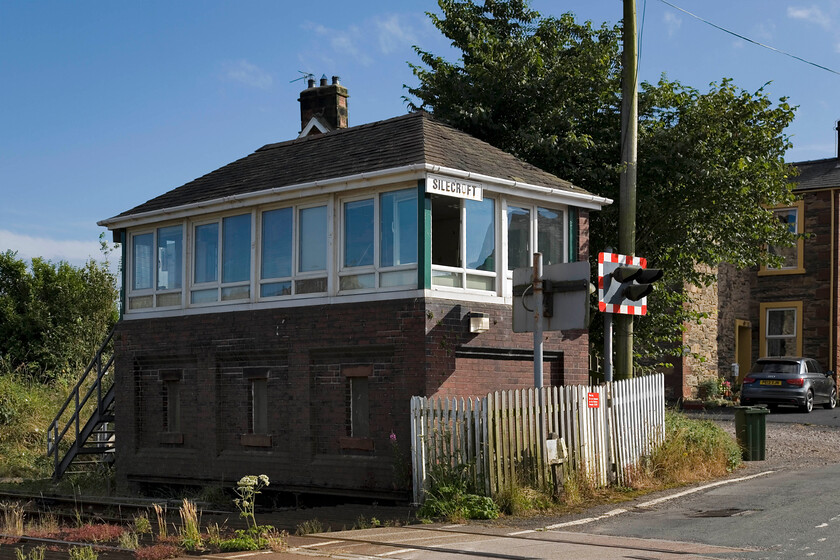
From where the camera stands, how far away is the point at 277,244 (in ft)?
57.5

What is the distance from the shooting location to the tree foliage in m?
39.2

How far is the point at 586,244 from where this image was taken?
17.9 meters

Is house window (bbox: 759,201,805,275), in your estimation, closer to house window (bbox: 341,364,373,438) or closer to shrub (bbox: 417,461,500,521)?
house window (bbox: 341,364,373,438)

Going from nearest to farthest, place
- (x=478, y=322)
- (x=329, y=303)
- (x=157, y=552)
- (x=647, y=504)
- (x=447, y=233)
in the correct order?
(x=157, y=552), (x=647, y=504), (x=478, y=322), (x=447, y=233), (x=329, y=303)

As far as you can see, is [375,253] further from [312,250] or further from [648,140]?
[648,140]

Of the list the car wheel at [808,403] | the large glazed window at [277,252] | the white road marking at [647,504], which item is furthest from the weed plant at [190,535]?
the car wheel at [808,403]

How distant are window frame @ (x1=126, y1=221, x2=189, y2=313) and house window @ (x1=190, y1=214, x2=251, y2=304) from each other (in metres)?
0.22

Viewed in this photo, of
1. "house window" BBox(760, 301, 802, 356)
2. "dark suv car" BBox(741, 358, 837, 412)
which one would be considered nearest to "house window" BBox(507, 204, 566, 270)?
"dark suv car" BBox(741, 358, 837, 412)

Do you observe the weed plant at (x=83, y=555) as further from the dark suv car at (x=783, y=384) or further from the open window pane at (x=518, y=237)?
the dark suv car at (x=783, y=384)

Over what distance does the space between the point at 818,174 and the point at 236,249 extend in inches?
948

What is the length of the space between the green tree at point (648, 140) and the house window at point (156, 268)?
6394 mm

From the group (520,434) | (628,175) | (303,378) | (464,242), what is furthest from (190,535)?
(628,175)

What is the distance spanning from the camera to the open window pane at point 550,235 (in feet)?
56.3

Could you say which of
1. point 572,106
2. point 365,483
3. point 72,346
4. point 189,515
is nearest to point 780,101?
point 572,106
